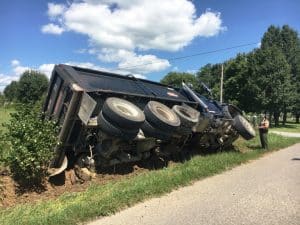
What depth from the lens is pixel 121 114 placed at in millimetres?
8859

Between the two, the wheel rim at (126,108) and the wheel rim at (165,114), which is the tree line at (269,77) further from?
the wheel rim at (126,108)

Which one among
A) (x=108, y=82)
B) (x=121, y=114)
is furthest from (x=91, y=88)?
(x=121, y=114)

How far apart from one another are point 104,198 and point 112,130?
2017 millimetres

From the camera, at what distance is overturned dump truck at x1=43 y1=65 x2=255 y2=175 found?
901 centimetres

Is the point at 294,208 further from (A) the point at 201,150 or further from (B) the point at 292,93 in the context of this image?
(B) the point at 292,93

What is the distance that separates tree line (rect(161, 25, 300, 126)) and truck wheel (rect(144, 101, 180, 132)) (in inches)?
982

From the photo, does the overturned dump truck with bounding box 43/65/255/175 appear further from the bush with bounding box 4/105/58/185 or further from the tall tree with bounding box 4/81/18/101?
the tall tree with bounding box 4/81/18/101

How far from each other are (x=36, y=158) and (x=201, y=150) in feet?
23.2

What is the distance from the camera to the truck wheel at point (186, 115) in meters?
11.1

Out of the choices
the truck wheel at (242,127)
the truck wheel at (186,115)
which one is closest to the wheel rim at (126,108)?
the truck wheel at (186,115)

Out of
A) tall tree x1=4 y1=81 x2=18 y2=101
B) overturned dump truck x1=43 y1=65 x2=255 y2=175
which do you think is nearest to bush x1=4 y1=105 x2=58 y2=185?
overturned dump truck x1=43 y1=65 x2=255 y2=175

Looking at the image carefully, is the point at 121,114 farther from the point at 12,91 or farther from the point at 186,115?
the point at 12,91

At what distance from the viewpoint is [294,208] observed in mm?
7016

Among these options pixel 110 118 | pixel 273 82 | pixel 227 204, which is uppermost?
pixel 273 82
